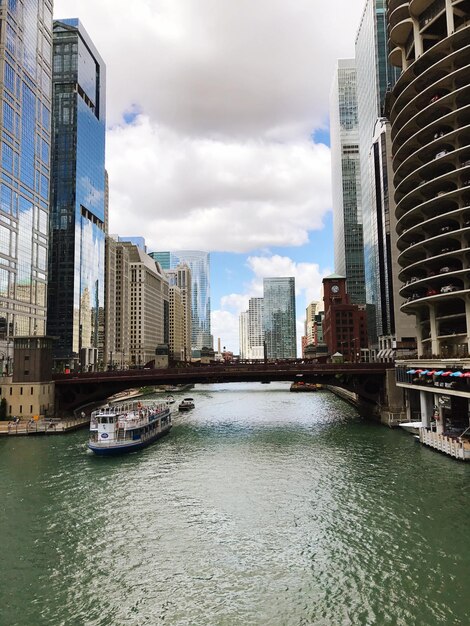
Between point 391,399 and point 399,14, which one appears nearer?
point 399,14

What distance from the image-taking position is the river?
2314 cm

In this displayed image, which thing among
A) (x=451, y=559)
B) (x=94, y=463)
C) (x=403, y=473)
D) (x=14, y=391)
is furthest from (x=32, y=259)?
(x=451, y=559)

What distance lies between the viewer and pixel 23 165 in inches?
5217

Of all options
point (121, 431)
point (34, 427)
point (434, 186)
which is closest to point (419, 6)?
point (434, 186)

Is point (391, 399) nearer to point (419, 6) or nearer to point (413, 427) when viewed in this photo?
point (413, 427)

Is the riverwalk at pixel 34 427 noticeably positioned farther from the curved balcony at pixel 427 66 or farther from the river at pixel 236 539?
the curved balcony at pixel 427 66

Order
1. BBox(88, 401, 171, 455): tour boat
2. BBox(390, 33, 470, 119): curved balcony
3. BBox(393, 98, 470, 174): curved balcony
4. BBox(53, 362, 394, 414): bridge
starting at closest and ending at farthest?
BBox(88, 401, 171, 455): tour boat → BBox(393, 98, 470, 174): curved balcony → BBox(390, 33, 470, 119): curved balcony → BBox(53, 362, 394, 414): bridge

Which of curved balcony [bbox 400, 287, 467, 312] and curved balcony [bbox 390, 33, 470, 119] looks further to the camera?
curved balcony [bbox 390, 33, 470, 119]

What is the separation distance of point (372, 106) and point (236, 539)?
6378 inches

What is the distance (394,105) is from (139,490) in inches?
2699

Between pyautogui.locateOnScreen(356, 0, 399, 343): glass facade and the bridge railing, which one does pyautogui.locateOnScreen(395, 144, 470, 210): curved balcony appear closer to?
the bridge railing

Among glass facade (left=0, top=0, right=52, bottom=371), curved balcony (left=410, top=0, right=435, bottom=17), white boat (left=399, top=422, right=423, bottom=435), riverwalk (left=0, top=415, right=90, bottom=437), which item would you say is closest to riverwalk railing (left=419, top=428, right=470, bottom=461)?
white boat (left=399, top=422, right=423, bottom=435)

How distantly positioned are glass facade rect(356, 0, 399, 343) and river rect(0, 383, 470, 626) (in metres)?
105

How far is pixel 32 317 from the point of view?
452 ft
